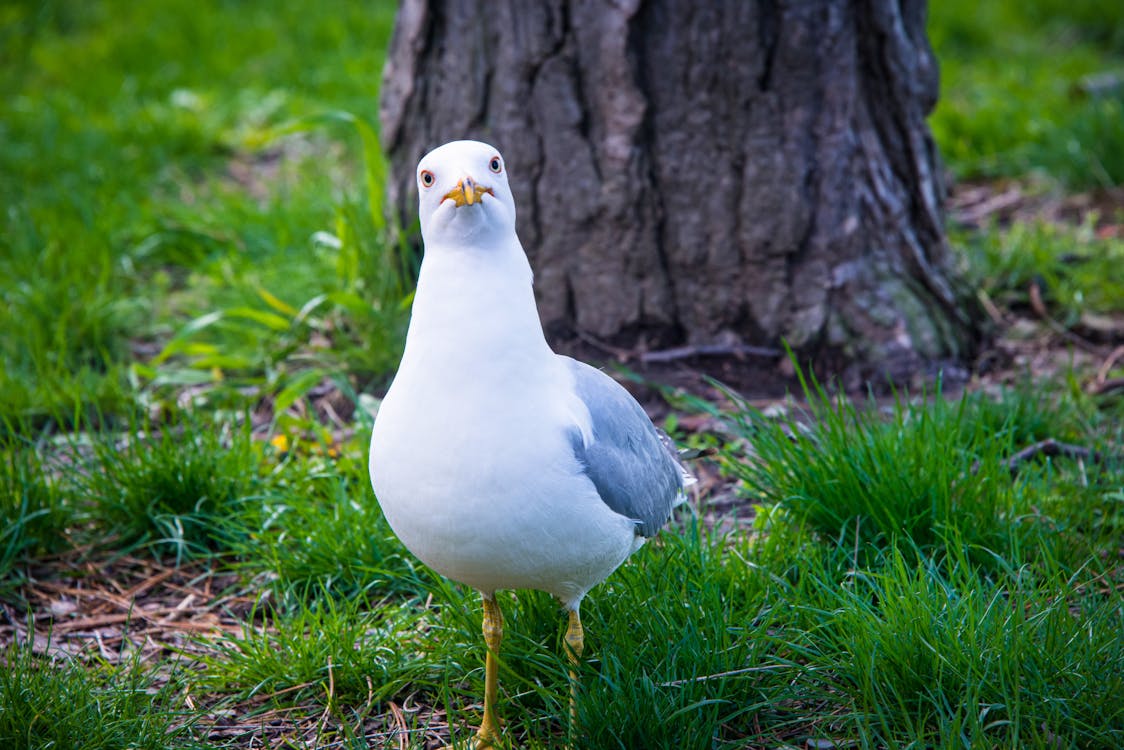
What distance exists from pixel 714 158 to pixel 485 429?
211 centimetres

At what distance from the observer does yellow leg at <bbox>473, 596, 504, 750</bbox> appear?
2600 mm

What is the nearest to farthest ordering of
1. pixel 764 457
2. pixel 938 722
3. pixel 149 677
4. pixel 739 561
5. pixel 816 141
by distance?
1. pixel 938 722
2. pixel 149 677
3. pixel 739 561
4. pixel 764 457
5. pixel 816 141

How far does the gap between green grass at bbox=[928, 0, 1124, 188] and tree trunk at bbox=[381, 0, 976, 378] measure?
2.05 meters

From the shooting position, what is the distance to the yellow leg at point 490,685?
8.53 ft

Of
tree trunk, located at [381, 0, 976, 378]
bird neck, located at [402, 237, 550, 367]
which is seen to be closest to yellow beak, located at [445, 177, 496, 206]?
bird neck, located at [402, 237, 550, 367]

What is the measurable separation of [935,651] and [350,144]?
538cm

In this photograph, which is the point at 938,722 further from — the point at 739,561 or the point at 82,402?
the point at 82,402

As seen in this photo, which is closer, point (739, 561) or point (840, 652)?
point (840, 652)

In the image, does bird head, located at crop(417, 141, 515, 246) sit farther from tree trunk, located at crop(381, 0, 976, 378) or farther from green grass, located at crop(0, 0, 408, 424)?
green grass, located at crop(0, 0, 408, 424)

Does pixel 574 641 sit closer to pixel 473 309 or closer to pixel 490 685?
pixel 490 685

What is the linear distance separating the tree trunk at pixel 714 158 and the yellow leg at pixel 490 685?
1.81 meters

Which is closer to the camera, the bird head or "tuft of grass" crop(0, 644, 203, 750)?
the bird head

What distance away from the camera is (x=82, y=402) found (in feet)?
13.8

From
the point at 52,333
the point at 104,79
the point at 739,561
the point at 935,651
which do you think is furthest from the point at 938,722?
the point at 104,79
